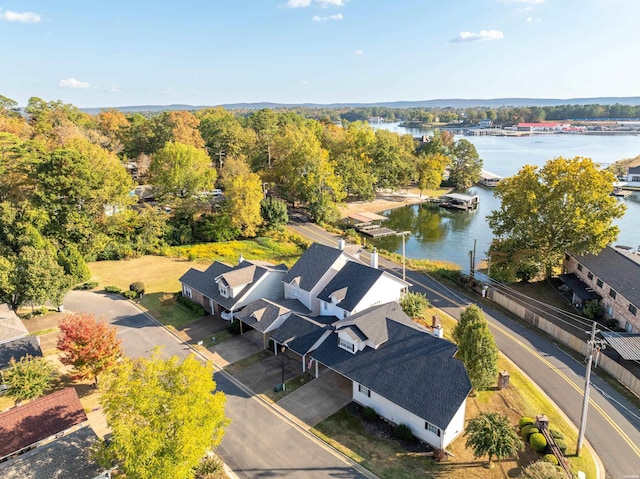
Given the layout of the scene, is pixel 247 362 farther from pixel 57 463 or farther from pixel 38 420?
pixel 57 463

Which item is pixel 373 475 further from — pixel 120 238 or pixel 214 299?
pixel 120 238

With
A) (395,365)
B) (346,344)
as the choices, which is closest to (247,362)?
(346,344)

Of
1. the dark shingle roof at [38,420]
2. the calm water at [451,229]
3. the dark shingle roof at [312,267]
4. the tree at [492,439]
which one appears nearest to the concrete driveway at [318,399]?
the tree at [492,439]

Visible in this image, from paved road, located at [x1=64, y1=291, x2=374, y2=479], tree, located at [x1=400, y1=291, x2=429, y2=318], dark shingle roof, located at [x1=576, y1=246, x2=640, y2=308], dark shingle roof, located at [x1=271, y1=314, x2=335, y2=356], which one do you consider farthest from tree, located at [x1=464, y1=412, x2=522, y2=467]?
dark shingle roof, located at [x1=576, y1=246, x2=640, y2=308]

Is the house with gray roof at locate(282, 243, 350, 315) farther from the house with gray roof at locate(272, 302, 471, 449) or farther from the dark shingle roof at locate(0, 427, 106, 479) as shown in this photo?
the dark shingle roof at locate(0, 427, 106, 479)

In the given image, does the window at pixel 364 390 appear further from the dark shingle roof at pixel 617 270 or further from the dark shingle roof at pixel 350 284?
the dark shingle roof at pixel 617 270

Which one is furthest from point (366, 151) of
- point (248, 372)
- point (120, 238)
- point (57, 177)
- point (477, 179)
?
point (248, 372)

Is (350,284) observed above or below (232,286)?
above
